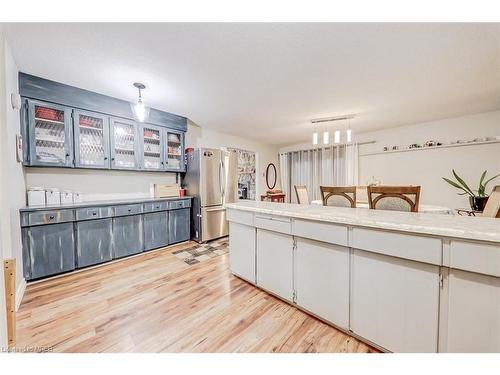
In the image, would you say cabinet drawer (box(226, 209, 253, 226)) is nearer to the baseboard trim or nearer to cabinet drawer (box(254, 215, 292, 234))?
cabinet drawer (box(254, 215, 292, 234))

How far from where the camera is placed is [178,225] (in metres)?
3.47

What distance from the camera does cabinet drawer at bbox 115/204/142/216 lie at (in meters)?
2.73

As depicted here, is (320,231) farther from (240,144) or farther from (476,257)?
(240,144)

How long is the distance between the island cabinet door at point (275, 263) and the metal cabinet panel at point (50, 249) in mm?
2258

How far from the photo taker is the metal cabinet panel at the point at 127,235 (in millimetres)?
2736

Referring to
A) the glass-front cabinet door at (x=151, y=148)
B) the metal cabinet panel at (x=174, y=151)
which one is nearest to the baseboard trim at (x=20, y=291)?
the glass-front cabinet door at (x=151, y=148)

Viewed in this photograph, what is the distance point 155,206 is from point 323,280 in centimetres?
267

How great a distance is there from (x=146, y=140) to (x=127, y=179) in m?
0.73

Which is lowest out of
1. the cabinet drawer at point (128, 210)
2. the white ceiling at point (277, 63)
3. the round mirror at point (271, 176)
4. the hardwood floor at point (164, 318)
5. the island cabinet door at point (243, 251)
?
the hardwood floor at point (164, 318)

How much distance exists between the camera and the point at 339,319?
1419mm

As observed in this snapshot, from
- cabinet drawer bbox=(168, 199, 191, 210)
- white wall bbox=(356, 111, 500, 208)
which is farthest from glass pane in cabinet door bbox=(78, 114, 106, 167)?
white wall bbox=(356, 111, 500, 208)

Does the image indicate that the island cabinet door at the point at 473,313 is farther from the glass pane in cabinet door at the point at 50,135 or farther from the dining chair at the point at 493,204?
the glass pane in cabinet door at the point at 50,135

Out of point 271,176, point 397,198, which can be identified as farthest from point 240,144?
point 397,198

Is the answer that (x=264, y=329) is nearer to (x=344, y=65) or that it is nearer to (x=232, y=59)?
(x=232, y=59)
